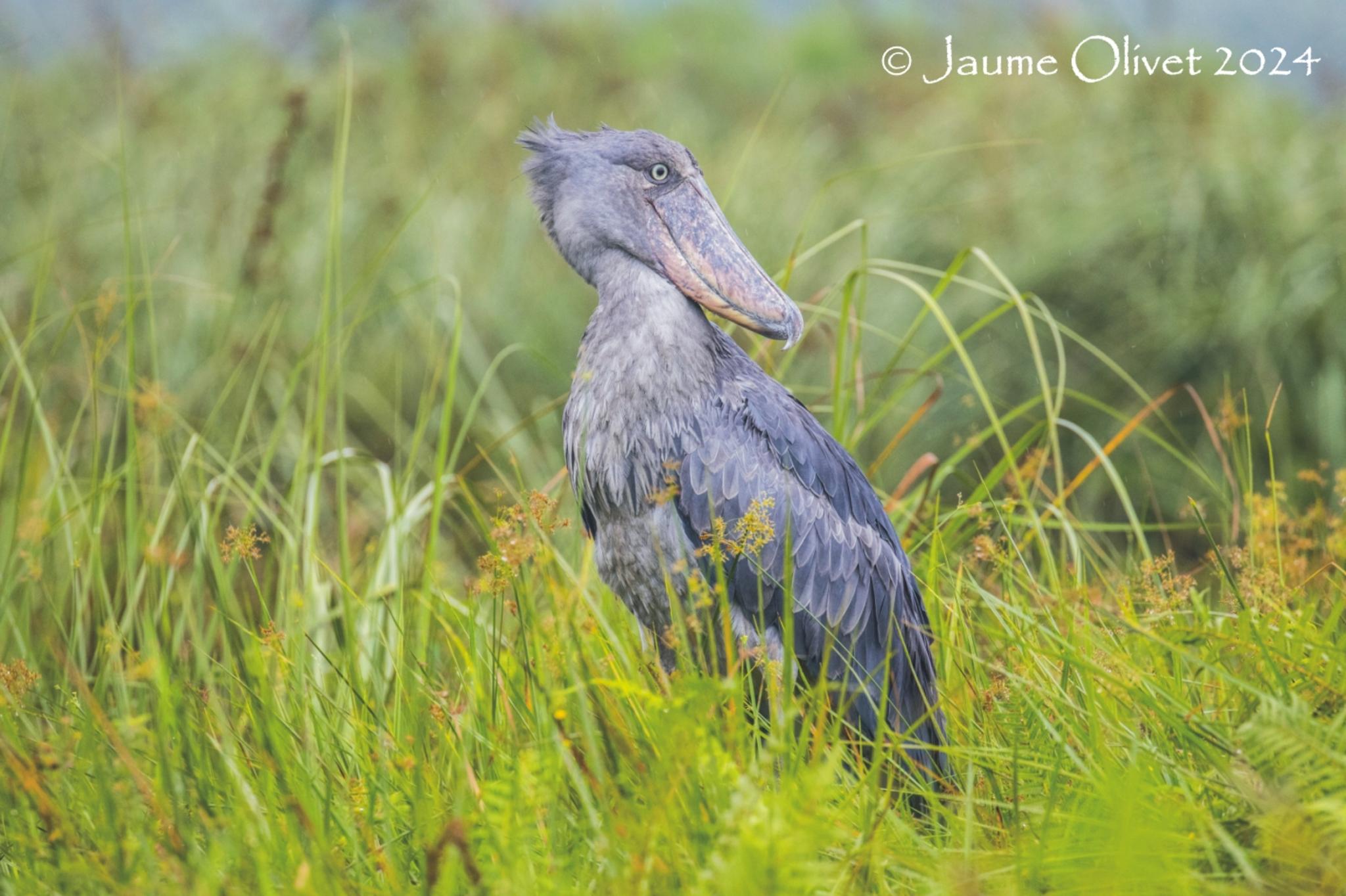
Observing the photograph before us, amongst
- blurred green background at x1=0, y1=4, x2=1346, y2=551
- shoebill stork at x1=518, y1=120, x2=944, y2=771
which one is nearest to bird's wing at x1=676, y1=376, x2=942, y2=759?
shoebill stork at x1=518, y1=120, x2=944, y2=771

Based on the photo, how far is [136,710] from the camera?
2.64 metres

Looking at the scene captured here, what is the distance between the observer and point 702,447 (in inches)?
106

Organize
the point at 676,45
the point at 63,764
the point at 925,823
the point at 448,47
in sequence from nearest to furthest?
the point at 63,764 < the point at 925,823 < the point at 448,47 < the point at 676,45

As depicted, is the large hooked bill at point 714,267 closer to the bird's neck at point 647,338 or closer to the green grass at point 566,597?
the bird's neck at point 647,338

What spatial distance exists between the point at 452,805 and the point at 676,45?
33.3ft

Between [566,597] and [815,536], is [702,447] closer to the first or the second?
[815,536]

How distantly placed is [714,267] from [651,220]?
0.20 m

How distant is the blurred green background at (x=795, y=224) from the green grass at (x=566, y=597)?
0.10 ft

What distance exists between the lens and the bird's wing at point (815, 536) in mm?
2686

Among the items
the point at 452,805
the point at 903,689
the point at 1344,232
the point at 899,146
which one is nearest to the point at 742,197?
the point at 899,146

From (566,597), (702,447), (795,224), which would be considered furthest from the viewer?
(795,224)

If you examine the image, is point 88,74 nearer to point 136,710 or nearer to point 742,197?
point 742,197

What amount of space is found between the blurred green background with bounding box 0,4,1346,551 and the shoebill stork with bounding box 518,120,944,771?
1518 mm

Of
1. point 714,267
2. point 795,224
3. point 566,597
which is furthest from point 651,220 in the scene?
point 795,224
